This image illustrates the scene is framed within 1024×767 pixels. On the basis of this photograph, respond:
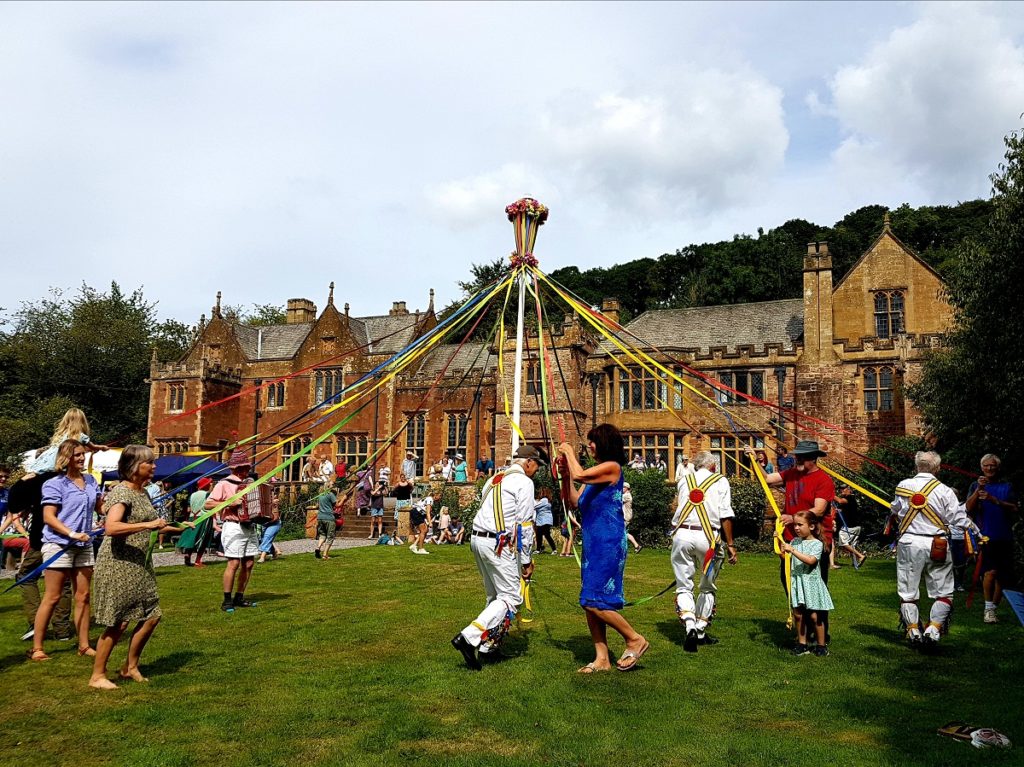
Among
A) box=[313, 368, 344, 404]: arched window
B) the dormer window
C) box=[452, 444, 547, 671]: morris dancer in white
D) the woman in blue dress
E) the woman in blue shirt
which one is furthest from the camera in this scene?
box=[313, 368, 344, 404]: arched window

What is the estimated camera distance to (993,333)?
46.0ft

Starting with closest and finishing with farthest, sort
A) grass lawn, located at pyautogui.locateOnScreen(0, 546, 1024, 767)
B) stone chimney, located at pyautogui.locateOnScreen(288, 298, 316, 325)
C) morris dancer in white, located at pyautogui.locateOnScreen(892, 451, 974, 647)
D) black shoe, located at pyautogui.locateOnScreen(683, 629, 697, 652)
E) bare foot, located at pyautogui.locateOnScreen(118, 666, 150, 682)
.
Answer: grass lawn, located at pyautogui.locateOnScreen(0, 546, 1024, 767)
bare foot, located at pyautogui.locateOnScreen(118, 666, 150, 682)
black shoe, located at pyautogui.locateOnScreen(683, 629, 697, 652)
morris dancer in white, located at pyautogui.locateOnScreen(892, 451, 974, 647)
stone chimney, located at pyautogui.locateOnScreen(288, 298, 316, 325)

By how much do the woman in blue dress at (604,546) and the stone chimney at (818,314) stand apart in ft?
94.2

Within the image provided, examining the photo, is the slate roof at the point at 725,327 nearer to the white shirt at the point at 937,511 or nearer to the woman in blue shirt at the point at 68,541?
the white shirt at the point at 937,511

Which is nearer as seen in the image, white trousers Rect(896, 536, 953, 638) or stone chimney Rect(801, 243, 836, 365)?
white trousers Rect(896, 536, 953, 638)

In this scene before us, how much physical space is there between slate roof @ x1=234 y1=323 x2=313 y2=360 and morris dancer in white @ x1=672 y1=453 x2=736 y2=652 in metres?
41.7

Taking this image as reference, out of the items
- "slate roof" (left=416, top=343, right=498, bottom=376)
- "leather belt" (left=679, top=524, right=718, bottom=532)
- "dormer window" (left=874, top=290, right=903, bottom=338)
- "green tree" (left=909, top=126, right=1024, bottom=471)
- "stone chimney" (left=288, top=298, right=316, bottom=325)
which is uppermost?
"stone chimney" (left=288, top=298, right=316, bottom=325)

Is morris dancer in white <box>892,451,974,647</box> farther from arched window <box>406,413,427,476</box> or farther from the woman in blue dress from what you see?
arched window <box>406,413,427,476</box>

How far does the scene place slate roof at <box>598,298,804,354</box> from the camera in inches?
1426

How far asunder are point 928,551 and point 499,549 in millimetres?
4568

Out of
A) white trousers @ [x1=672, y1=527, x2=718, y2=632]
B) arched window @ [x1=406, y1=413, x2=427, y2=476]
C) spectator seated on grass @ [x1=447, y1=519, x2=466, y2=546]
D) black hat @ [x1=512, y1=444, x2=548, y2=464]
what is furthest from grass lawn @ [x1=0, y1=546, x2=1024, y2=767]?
arched window @ [x1=406, y1=413, x2=427, y2=476]

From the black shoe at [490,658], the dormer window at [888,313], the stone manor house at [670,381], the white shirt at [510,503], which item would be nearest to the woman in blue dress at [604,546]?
the white shirt at [510,503]

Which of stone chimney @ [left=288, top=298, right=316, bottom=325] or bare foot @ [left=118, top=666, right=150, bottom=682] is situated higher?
stone chimney @ [left=288, top=298, right=316, bottom=325]

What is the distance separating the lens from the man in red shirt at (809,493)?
8.05m
